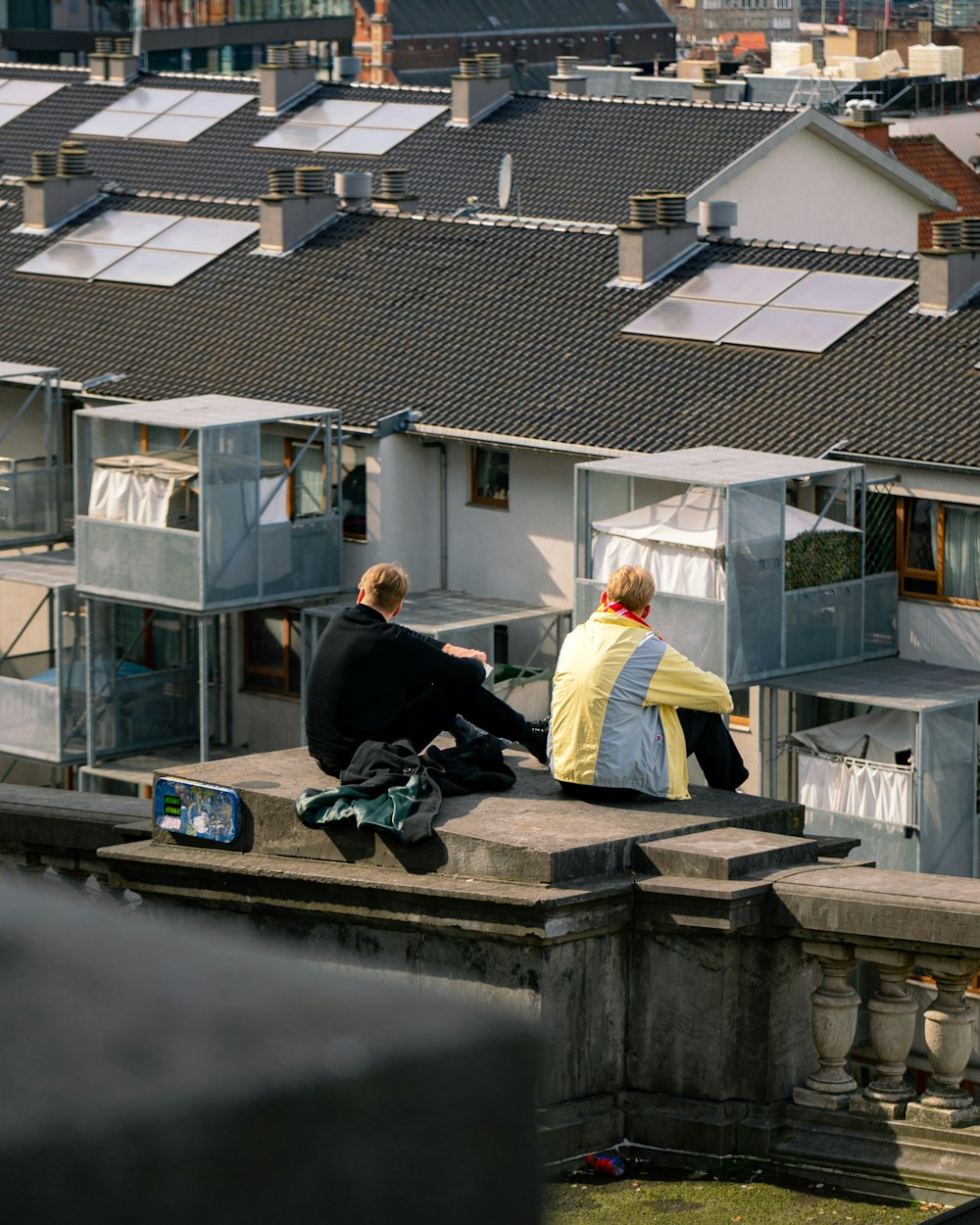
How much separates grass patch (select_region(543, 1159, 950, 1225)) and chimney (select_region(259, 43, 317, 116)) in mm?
49264

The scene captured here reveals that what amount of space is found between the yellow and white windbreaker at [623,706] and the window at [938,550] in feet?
66.4

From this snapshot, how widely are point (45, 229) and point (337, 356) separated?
30.2 feet

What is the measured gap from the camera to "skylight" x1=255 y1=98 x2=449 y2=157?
52156 millimetres

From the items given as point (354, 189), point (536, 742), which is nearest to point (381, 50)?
point (354, 189)

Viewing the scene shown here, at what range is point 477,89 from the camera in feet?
171

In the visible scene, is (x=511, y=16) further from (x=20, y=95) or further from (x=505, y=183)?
(x=505, y=183)

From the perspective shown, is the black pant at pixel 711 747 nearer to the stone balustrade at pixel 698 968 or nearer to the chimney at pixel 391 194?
the stone balustrade at pixel 698 968

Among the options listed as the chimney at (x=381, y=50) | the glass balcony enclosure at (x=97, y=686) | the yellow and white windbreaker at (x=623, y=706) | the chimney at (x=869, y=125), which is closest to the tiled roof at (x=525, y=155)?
the chimney at (x=869, y=125)

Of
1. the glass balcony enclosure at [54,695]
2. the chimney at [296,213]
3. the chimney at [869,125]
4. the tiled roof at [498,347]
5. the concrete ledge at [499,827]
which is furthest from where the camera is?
the chimney at [869,125]

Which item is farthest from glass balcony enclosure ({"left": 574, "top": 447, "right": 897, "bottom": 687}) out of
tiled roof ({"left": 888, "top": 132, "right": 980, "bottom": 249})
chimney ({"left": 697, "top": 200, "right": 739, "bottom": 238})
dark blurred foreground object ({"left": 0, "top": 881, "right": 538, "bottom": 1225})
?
tiled roof ({"left": 888, "top": 132, "right": 980, "bottom": 249})

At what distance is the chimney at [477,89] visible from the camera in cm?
5128

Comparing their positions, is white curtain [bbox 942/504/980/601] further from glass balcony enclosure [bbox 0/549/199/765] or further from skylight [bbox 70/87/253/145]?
skylight [bbox 70/87/253/145]

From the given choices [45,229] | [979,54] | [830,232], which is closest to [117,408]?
[45,229]

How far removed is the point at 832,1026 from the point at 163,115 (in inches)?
1981
